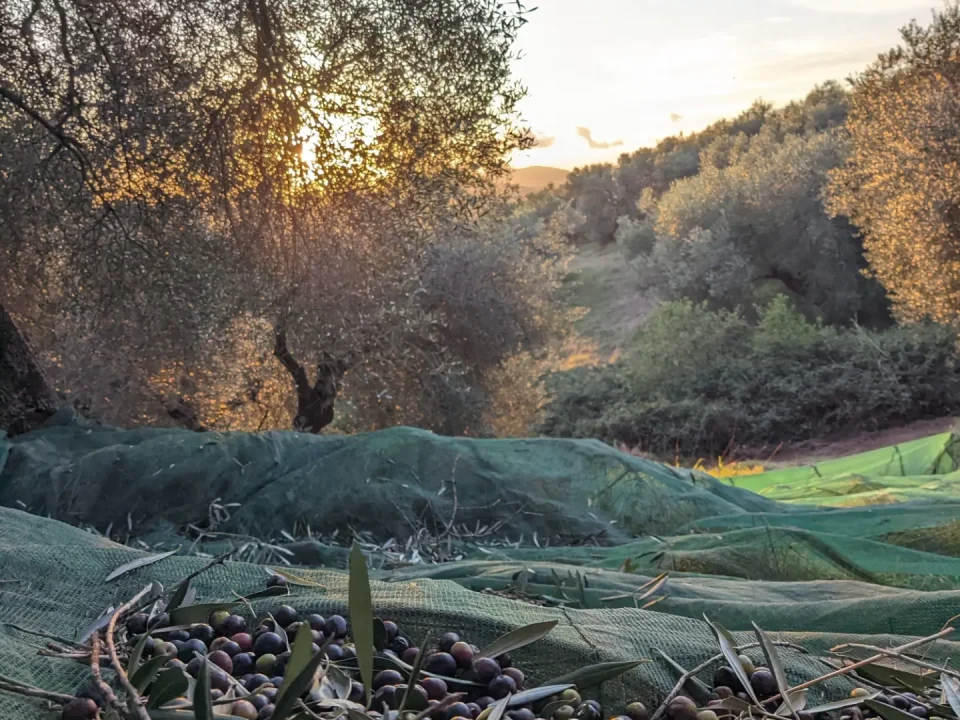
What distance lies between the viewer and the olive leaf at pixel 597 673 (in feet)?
5.26

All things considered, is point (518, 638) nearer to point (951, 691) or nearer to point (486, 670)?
point (486, 670)

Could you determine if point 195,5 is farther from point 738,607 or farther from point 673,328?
point 673,328

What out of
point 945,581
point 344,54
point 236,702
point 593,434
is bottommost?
point 593,434

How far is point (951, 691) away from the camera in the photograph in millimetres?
1567

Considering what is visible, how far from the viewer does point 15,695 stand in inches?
50.3

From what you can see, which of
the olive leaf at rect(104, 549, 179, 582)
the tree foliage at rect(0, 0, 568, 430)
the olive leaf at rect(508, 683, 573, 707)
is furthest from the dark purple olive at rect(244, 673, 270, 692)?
the tree foliage at rect(0, 0, 568, 430)

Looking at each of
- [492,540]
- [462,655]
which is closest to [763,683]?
[462,655]

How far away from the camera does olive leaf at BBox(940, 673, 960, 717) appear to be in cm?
152

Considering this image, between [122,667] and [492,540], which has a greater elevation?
[122,667]

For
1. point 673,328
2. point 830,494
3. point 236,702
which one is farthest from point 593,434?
point 236,702

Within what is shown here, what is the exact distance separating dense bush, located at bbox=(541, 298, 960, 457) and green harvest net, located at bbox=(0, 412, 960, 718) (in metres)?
14.8

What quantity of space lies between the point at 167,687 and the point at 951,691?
1.39m

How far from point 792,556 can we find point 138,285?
5.34 meters

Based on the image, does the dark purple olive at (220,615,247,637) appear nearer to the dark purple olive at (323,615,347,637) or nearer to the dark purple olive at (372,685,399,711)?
the dark purple olive at (323,615,347,637)
